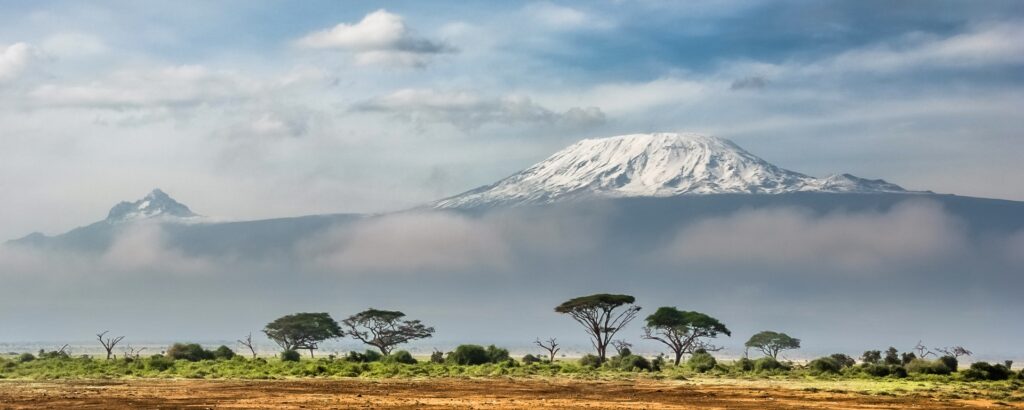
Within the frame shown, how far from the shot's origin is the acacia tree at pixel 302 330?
445ft

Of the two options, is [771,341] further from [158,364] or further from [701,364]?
[158,364]

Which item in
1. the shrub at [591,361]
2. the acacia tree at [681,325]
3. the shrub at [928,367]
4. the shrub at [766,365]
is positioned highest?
the acacia tree at [681,325]

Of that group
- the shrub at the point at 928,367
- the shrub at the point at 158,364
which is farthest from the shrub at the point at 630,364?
the shrub at the point at 158,364

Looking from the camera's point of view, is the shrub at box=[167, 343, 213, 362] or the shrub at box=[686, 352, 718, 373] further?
the shrub at box=[167, 343, 213, 362]

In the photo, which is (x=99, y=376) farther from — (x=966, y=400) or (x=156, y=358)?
(x=966, y=400)

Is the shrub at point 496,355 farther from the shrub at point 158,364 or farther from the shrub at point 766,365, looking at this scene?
the shrub at point 158,364

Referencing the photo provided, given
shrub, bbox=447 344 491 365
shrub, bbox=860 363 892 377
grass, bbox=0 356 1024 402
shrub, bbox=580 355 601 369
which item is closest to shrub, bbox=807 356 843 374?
grass, bbox=0 356 1024 402

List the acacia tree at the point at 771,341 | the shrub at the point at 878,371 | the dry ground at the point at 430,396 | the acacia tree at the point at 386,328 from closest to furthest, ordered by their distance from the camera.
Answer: the dry ground at the point at 430,396 < the shrub at the point at 878,371 < the acacia tree at the point at 386,328 < the acacia tree at the point at 771,341

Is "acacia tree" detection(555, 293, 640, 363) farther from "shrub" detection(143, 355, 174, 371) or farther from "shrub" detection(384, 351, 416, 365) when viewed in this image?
"shrub" detection(143, 355, 174, 371)

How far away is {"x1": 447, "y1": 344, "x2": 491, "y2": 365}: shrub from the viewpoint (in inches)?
3981

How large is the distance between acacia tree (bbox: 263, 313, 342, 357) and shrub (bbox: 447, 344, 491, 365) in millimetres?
34243

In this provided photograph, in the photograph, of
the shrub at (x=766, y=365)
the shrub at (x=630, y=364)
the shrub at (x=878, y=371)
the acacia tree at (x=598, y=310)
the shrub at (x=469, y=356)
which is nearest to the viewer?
the shrub at (x=878, y=371)

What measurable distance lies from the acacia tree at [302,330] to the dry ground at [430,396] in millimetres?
70336

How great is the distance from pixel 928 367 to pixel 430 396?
136 ft
